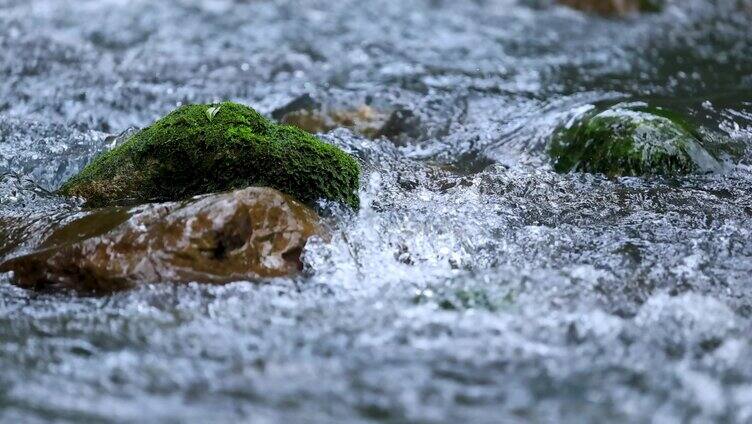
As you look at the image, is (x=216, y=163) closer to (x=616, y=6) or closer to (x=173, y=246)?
(x=173, y=246)

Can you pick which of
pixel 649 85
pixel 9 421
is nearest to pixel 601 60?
pixel 649 85

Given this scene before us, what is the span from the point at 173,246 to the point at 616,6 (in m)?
8.96

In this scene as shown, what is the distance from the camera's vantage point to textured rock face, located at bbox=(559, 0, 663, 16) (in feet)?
36.8

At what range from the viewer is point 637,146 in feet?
19.5

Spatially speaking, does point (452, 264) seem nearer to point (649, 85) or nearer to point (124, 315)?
point (124, 315)

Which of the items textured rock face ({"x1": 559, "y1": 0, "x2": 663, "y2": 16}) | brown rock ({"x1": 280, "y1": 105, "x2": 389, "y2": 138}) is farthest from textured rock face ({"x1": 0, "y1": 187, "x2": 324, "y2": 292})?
textured rock face ({"x1": 559, "y1": 0, "x2": 663, "y2": 16})

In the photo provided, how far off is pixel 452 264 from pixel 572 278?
685 mm

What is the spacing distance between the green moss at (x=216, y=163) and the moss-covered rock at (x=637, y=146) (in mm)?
2000

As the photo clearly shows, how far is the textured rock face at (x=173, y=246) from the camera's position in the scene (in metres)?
4.19

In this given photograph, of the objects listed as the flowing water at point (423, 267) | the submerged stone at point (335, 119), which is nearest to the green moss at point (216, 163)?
the flowing water at point (423, 267)

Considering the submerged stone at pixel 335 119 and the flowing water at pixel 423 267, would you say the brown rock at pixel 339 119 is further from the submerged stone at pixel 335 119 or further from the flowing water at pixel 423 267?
the flowing water at pixel 423 267

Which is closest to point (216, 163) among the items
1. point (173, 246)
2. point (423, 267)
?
point (173, 246)

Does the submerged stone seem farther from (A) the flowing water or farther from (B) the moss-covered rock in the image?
(B) the moss-covered rock

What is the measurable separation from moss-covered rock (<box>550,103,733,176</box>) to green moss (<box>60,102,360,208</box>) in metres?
2.00
